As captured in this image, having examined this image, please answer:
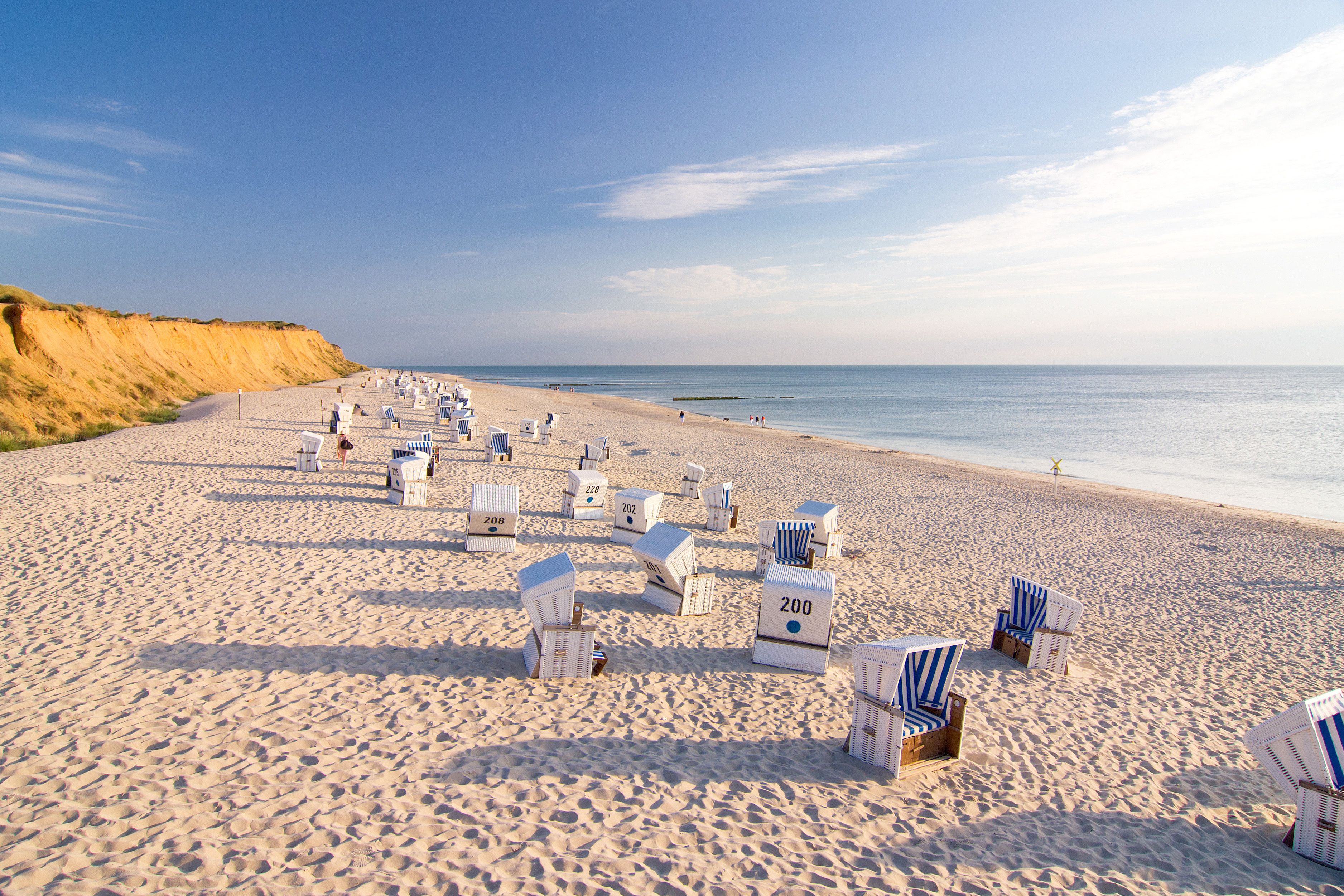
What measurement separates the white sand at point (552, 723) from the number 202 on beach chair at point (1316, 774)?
170 mm

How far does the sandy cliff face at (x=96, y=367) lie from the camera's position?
19.7m

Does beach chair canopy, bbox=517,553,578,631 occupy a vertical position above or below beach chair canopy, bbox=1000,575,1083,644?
above

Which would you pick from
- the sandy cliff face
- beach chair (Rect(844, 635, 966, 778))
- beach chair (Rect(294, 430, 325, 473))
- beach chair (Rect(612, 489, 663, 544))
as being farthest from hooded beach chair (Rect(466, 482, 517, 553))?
the sandy cliff face

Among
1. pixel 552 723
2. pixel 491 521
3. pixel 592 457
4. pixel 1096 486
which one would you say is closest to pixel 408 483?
pixel 491 521

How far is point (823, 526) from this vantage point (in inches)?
476

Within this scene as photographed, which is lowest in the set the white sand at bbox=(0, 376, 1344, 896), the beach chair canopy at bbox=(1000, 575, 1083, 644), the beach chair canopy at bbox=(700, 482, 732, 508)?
the white sand at bbox=(0, 376, 1344, 896)

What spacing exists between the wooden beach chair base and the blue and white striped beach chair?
45.3ft

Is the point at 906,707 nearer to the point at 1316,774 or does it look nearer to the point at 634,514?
the point at 1316,774

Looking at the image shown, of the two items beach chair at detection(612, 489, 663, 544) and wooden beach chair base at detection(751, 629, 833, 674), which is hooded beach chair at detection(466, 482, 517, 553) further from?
wooden beach chair base at detection(751, 629, 833, 674)

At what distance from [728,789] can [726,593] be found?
522cm

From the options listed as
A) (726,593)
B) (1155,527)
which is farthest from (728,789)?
(1155,527)

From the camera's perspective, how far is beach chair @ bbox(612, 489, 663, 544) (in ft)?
40.9

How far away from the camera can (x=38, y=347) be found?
21641mm

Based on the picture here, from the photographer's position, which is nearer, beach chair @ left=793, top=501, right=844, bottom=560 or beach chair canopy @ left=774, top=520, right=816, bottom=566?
beach chair canopy @ left=774, top=520, right=816, bottom=566
